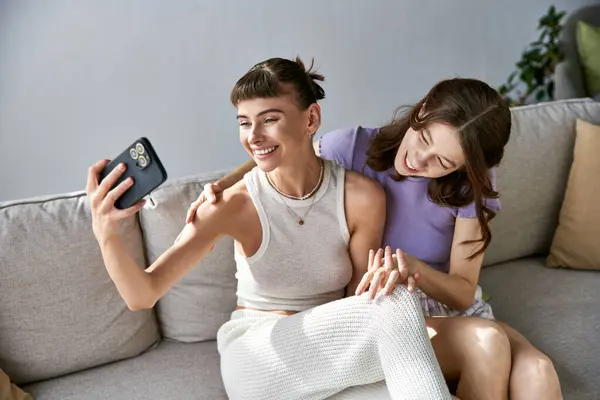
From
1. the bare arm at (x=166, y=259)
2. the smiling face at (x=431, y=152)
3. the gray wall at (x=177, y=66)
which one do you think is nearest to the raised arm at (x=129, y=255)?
the bare arm at (x=166, y=259)

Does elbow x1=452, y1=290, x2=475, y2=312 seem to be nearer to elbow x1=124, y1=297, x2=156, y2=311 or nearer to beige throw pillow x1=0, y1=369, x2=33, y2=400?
elbow x1=124, y1=297, x2=156, y2=311

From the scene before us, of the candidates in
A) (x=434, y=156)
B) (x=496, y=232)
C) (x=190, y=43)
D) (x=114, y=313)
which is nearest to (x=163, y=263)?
(x=114, y=313)

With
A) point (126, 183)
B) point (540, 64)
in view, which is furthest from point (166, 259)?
point (540, 64)

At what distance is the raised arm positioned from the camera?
4.51 feet

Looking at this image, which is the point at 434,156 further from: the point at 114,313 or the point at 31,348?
the point at 31,348

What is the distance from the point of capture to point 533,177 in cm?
220

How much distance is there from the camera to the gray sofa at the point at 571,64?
124 inches

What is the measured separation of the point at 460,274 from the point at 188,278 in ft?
2.10

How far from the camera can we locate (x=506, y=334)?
5.17 feet

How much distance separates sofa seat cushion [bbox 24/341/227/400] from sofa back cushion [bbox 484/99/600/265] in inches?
35.4

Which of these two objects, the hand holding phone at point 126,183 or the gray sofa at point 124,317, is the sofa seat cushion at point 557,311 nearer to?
the gray sofa at point 124,317

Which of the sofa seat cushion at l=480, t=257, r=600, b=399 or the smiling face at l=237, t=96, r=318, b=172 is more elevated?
the smiling face at l=237, t=96, r=318, b=172

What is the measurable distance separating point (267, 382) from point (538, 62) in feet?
7.45

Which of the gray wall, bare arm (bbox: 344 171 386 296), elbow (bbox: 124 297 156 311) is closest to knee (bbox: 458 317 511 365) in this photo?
bare arm (bbox: 344 171 386 296)
